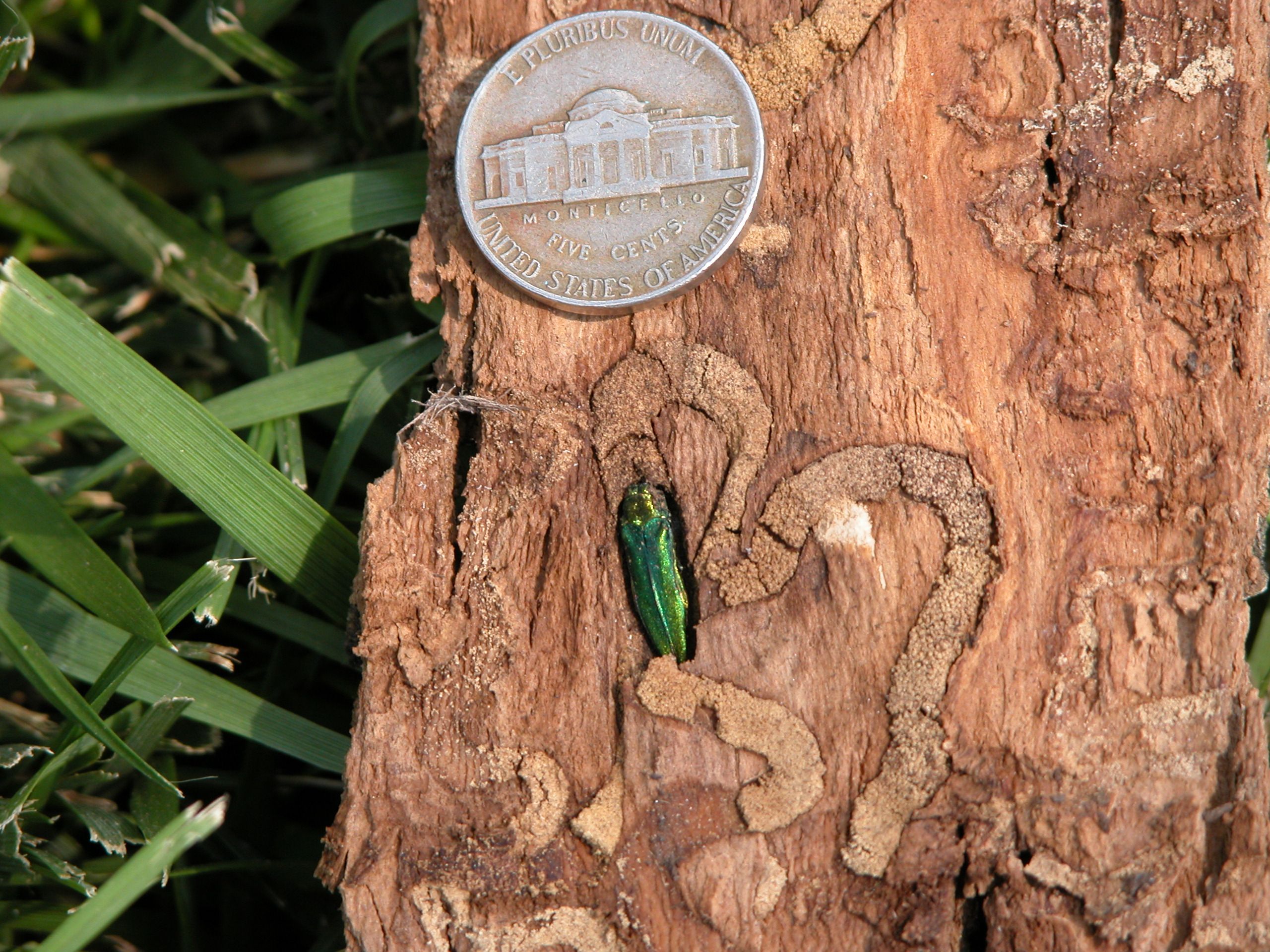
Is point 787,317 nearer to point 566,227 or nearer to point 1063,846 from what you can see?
point 566,227

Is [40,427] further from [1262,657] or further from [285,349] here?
[1262,657]

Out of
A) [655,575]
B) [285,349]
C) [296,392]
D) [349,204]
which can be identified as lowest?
[655,575]

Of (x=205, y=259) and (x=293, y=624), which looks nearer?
(x=293, y=624)

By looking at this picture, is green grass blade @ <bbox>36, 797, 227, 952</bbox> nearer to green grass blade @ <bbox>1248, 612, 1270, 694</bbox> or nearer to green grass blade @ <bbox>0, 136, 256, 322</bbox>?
green grass blade @ <bbox>0, 136, 256, 322</bbox>

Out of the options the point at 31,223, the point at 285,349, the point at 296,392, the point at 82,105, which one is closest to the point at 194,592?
the point at 296,392

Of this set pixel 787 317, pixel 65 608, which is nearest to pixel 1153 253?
pixel 787 317

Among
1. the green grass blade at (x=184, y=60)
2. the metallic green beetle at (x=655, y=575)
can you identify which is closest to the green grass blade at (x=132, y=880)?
the metallic green beetle at (x=655, y=575)

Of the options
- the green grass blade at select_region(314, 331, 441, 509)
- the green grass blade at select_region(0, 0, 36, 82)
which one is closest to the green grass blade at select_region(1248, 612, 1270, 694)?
the green grass blade at select_region(314, 331, 441, 509)
